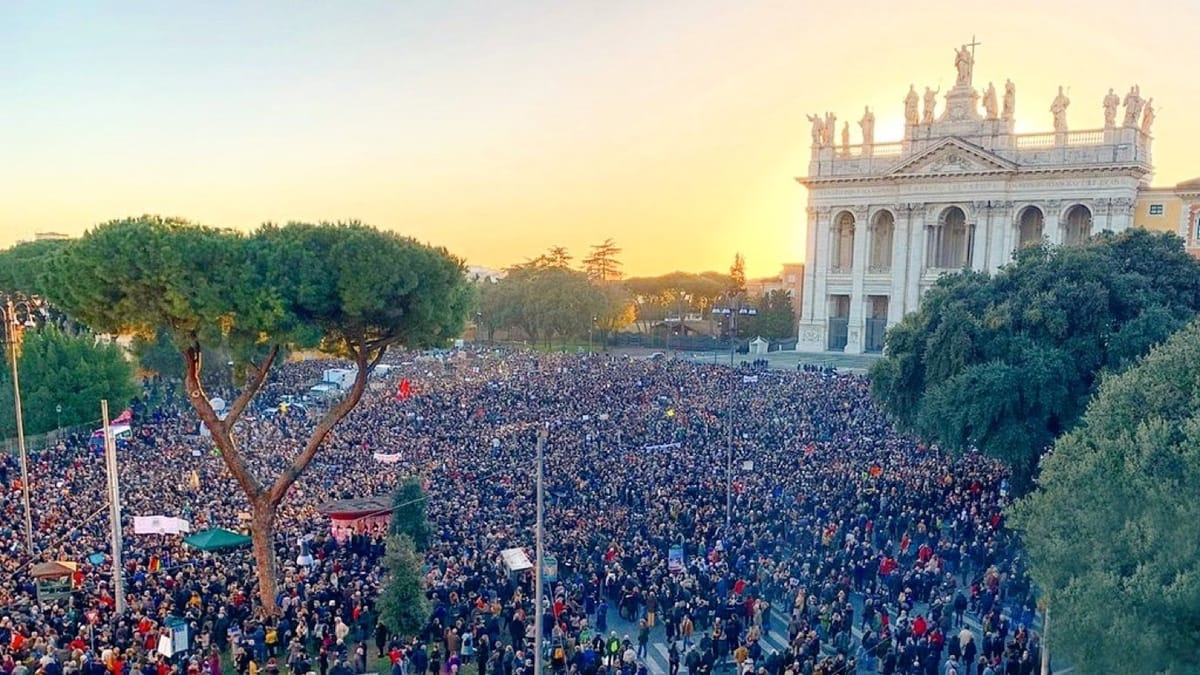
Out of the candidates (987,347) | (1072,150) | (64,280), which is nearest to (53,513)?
(64,280)

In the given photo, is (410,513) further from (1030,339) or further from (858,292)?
(858,292)

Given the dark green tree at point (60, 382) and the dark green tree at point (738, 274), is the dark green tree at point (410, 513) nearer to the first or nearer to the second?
the dark green tree at point (60, 382)

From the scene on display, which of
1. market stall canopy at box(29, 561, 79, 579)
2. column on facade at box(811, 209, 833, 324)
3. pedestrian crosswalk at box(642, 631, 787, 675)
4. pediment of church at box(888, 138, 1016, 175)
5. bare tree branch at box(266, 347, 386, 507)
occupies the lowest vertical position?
pedestrian crosswalk at box(642, 631, 787, 675)

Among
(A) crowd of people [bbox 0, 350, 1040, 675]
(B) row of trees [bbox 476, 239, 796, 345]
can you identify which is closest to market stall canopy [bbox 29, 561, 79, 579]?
(A) crowd of people [bbox 0, 350, 1040, 675]

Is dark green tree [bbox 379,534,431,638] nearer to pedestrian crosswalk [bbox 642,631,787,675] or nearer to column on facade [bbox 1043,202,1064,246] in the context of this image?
pedestrian crosswalk [bbox 642,631,787,675]

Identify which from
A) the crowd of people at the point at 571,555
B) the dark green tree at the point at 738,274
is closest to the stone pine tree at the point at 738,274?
the dark green tree at the point at 738,274
